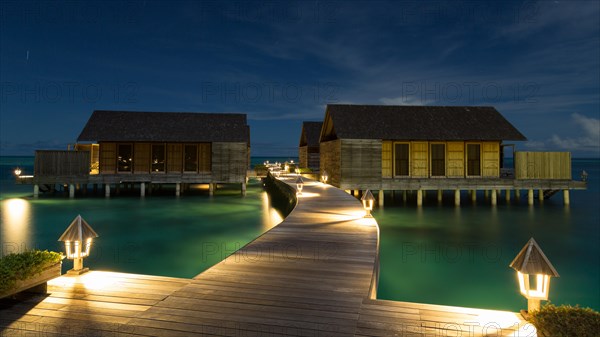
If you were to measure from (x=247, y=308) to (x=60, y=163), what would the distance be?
29751 mm

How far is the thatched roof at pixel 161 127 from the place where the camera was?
2872cm

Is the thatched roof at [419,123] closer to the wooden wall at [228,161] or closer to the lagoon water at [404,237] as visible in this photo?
the lagoon water at [404,237]

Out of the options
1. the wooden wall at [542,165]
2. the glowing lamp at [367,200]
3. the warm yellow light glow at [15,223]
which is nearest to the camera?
the glowing lamp at [367,200]

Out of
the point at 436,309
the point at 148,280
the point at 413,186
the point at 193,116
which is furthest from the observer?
the point at 193,116

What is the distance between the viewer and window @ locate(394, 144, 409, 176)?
26.5 m

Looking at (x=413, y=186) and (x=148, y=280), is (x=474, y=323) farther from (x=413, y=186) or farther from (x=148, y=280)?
(x=413, y=186)

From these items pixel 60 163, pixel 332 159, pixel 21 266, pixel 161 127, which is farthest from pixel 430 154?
pixel 60 163

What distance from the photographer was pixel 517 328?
4449 mm

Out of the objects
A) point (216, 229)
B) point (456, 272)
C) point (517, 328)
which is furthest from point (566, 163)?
point (517, 328)

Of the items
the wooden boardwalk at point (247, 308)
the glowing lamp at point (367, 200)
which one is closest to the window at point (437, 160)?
the glowing lamp at point (367, 200)

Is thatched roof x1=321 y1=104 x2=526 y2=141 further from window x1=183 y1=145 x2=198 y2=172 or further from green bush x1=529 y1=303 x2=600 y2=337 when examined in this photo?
green bush x1=529 y1=303 x2=600 y2=337

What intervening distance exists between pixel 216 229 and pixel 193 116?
55.6 ft

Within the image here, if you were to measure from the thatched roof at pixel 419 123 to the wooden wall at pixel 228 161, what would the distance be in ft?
26.8

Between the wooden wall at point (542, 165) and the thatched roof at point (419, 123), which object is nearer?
the thatched roof at point (419, 123)
